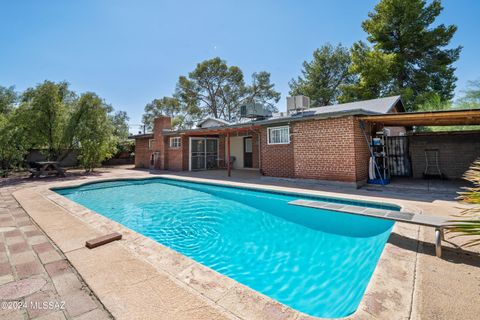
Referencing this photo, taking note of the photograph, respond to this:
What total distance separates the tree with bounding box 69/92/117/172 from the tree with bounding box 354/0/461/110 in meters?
21.0

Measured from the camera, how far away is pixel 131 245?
336cm

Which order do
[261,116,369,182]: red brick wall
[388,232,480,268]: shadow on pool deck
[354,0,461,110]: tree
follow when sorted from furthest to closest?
[354,0,461,110]: tree < [261,116,369,182]: red brick wall < [388,232,480,268]: shadow on pool deck

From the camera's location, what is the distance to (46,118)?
42.9 ft

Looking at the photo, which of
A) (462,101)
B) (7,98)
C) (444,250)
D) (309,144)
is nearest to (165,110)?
(7,98)

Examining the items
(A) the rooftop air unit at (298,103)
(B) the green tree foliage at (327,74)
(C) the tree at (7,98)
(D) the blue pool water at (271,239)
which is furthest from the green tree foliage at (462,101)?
(C) the tree at (7,98)

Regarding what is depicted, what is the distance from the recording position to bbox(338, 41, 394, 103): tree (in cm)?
1652

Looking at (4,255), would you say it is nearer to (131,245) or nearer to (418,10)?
(131,245)

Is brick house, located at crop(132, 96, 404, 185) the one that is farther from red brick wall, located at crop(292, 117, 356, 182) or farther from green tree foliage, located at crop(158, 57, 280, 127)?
green tree foliage, located at crop(158, 57, 280, 127)

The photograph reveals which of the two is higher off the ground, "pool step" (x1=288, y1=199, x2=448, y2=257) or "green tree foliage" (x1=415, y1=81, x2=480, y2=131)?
"green tree foliage" (x1=415, y1=81, x2=480, y2=131)

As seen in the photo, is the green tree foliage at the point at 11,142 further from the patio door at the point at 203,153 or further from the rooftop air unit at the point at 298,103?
the rooftop air unit at the point at 298,103

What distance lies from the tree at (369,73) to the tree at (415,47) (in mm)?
687

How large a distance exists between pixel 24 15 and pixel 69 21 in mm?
1397

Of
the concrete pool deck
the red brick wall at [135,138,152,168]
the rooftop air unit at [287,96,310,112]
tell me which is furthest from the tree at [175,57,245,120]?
the concrete pool deck

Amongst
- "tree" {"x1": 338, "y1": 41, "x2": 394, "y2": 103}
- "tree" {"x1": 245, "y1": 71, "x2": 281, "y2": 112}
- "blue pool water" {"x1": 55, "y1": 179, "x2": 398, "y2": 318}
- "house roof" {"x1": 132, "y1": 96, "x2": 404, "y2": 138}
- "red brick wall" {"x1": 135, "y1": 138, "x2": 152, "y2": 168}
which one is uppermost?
"tree" {"x1": 245, "y1": 71, "x2": 281, "y2": 112}
